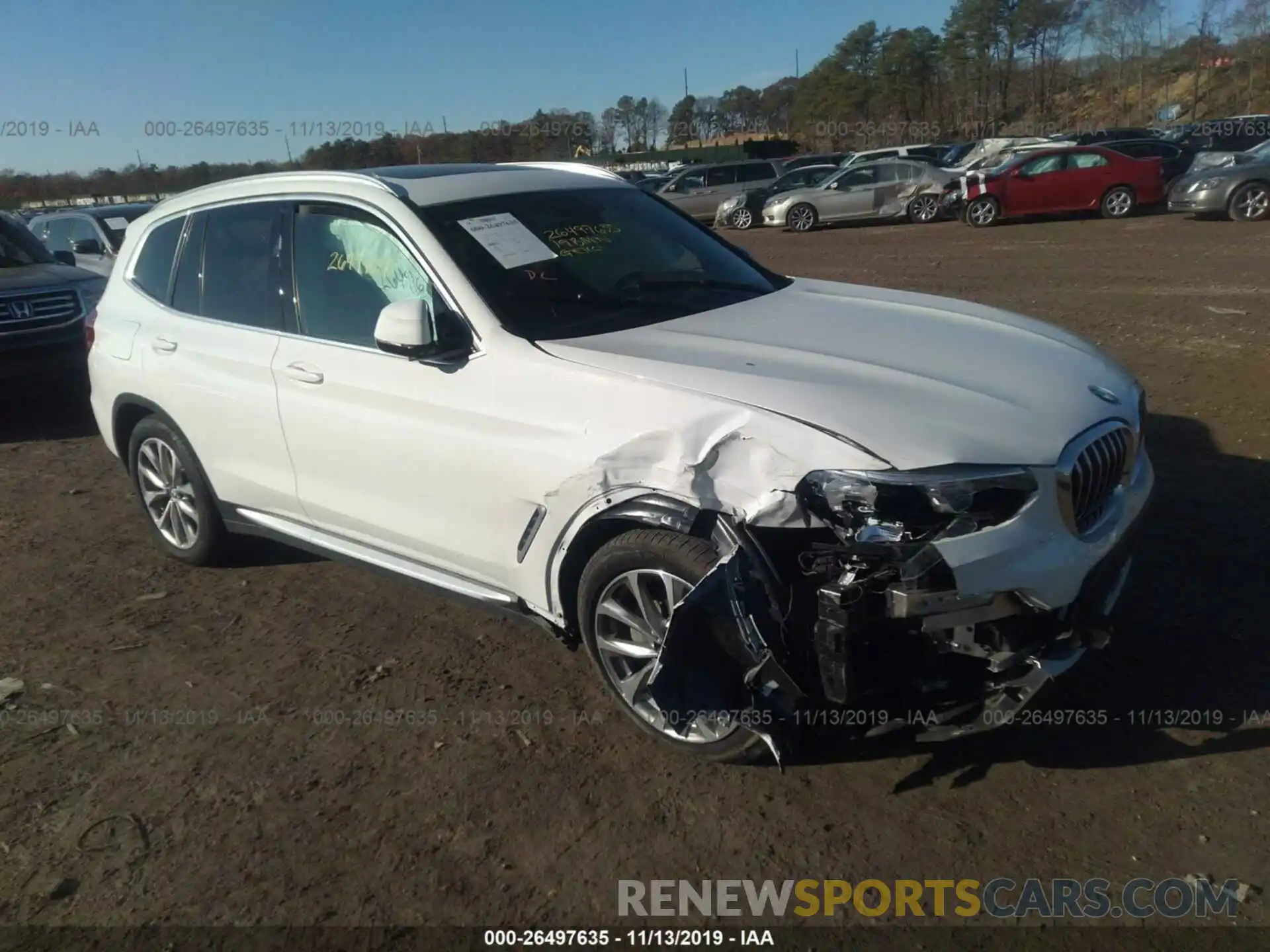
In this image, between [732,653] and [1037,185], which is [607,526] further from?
[1037,185]

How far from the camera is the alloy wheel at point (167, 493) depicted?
16.6 feet

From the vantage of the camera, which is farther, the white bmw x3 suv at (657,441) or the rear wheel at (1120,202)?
the rear wheel at (1120,202)

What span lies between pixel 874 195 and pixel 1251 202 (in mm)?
7748

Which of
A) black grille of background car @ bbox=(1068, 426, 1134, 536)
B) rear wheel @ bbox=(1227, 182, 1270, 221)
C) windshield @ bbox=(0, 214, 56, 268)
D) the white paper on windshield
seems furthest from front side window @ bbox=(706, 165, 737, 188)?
black grille of background car @ bbox=(1068, 426, 1134, 536)

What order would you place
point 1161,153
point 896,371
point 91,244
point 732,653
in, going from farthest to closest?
point 1161,153 → point 91,244 → point 896,371 → point 732,653

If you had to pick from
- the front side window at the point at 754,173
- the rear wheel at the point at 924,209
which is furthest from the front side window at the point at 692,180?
the rear wheel at the point at 924,209

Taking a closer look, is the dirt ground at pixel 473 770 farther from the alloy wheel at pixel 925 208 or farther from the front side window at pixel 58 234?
the alloy wheel at pixel 925 208

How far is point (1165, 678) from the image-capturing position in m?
3.55

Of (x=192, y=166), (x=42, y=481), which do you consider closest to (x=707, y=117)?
(x=192, y=166)

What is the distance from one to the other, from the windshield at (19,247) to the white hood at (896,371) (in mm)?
8014

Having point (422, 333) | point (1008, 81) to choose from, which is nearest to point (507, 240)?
point (422, 333)

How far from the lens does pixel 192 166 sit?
49.0ft

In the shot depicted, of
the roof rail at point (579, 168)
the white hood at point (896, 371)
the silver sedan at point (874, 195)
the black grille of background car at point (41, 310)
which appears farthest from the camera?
the silver sedan at point (874, 195)

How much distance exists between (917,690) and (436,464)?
1837 mm
